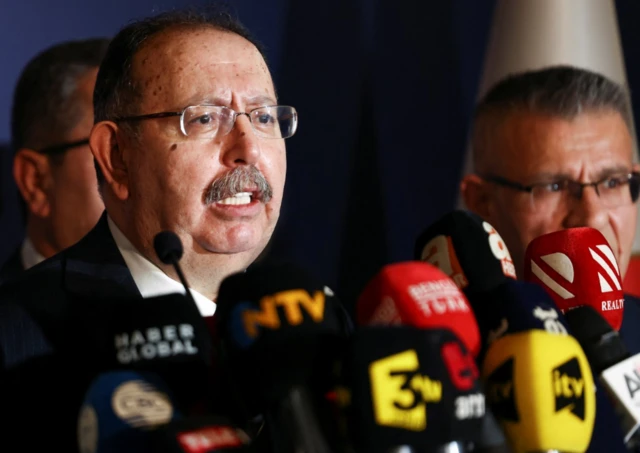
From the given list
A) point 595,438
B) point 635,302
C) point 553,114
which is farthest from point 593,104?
point 595,438

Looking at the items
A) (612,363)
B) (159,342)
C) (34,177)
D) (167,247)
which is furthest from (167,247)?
(34,177)

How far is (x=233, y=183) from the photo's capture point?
1.73 meters

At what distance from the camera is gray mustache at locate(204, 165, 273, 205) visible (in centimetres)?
173

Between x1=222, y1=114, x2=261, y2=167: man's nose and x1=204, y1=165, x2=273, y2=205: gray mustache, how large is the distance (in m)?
0.01

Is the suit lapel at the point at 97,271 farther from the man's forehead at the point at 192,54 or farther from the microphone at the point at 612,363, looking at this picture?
the microphone at the point at 612,363

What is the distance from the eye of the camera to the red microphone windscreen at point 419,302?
3.85 ft

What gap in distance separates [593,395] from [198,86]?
88cm

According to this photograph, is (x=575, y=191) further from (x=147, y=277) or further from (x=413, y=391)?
(x=413, y=391)

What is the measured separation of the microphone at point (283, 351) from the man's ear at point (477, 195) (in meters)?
1.41

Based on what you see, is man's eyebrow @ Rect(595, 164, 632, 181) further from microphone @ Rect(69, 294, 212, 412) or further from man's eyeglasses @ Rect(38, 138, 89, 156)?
microphone @ Rect(69, 294, 212, 412)

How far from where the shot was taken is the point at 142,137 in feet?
5.81

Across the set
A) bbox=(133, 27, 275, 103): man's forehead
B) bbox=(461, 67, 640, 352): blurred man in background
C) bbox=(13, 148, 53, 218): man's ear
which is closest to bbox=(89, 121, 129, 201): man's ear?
bbox=(133, 27, 275, 103): man's forehead

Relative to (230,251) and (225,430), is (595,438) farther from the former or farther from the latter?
(230,251)

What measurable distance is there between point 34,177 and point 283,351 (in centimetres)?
170
